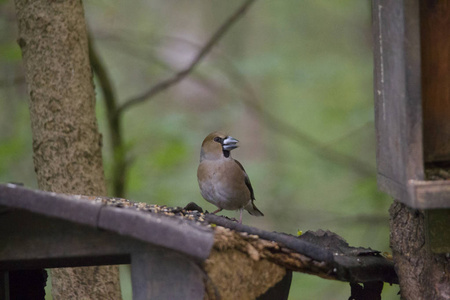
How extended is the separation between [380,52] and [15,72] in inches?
172

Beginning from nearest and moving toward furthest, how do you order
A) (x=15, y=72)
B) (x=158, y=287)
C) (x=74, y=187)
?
(x=158, y=287), (x=74, y=187), (x=15, y=72)

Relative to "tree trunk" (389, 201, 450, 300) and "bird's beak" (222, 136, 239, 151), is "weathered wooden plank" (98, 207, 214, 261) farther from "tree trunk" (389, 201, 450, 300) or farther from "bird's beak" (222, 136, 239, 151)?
"bird's beak" (222, 136, 239, 151)

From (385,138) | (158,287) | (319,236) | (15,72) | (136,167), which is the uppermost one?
(15,72)

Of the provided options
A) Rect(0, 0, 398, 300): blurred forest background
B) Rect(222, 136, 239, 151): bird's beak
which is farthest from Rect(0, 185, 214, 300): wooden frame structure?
Rect(0, 0, 398, 300): blurred forest background

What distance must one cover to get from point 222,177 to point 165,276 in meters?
2.80

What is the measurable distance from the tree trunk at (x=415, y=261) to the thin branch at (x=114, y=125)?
257cm

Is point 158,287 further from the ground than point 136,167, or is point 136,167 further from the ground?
point 136,167

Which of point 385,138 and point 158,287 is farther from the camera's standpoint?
point 385,138

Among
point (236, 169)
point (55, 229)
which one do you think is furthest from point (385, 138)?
point (236, 169)

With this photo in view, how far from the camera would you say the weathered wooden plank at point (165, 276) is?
242 cm

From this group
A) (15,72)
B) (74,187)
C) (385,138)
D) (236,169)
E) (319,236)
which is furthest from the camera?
(15,72)

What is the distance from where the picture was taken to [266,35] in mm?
11711

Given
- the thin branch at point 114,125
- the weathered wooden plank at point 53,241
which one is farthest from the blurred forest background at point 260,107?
the weathered wooden plank at point 53,241

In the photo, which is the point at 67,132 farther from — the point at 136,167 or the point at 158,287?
the point at 136,167
